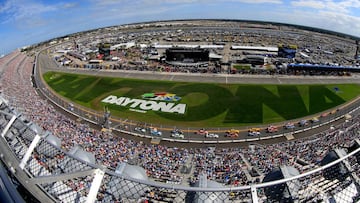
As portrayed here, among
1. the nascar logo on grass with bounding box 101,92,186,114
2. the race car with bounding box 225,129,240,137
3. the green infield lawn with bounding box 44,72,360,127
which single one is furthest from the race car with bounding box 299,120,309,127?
the nascar logo on grass with bounding box 101,92,186,114

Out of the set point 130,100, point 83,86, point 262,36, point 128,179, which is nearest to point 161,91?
point 130,100

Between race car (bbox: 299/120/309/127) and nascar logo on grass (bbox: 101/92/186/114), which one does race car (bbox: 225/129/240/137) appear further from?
nascar logo on grass (bbox: 101/92/186/114)

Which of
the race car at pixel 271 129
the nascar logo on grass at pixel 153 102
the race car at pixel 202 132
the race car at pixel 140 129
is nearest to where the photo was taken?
the race car at pixel 202 132

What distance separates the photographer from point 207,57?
6875 centimetres

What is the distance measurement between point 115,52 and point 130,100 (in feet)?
152

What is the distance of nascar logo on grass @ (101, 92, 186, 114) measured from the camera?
40422mm

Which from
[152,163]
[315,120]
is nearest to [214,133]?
[152,163]

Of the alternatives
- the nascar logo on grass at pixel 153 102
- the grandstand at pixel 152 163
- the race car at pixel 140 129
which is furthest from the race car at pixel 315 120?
the race car at pixel 140 129

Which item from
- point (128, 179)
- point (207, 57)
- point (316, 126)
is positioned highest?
point (128, 179)

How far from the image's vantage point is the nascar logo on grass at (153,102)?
133 ft

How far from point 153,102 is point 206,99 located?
351 inches

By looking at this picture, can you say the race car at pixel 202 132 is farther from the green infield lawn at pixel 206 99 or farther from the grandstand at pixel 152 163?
the grandstand at pixel 152 163

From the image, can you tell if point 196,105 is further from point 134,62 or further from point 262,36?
point 262,36

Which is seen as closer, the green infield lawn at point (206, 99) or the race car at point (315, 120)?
the race car at point (315, 120)
